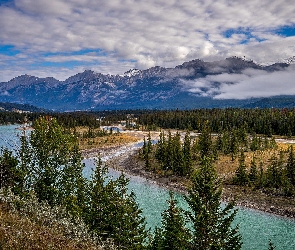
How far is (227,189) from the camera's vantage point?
72812mm

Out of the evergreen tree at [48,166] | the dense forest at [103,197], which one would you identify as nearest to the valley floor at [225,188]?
the dense forest at [103,197]

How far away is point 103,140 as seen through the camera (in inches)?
6225

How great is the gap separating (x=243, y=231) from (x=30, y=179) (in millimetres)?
34504

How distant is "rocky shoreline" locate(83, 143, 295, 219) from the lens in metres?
60.2

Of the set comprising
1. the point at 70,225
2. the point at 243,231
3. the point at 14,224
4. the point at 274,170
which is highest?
the point at 14,224

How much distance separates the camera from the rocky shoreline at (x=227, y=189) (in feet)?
197

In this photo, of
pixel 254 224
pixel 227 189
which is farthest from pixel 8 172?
pixel 227 189

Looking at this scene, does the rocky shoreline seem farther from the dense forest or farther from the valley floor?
the dense forest

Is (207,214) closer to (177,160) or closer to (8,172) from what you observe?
(8,172)

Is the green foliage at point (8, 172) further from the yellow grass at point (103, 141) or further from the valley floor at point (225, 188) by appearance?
the yellow grass at point (103, 141)

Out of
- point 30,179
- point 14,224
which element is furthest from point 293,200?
point 14,224

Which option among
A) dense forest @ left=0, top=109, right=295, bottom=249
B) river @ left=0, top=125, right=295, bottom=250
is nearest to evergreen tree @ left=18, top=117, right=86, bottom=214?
dense forest @ left=0, top=109, right=295, bottom=249

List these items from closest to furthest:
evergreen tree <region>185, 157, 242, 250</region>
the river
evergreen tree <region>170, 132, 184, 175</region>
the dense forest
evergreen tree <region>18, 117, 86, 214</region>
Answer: the dense forest
evergreen tree <region>185, 157, 242, 250</region>
evergreen tree <region>18, 117, 86, 214</region>
the river
evergreen tree <region>170, 132, 184, 175</region>

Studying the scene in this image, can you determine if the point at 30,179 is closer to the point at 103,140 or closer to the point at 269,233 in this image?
the point at 269,233
